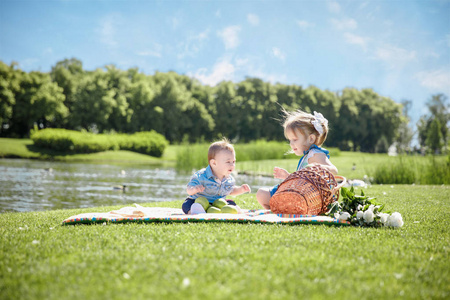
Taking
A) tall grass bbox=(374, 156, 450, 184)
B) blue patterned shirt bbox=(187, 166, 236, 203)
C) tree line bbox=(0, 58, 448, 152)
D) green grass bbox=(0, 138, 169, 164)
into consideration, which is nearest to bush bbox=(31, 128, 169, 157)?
green grass bbox=(0, 138, 169, 164)

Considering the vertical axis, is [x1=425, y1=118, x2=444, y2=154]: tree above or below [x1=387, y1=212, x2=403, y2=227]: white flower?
above

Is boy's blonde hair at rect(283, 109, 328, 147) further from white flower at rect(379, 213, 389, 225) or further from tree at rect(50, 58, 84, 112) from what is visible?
tree at rect(50, 58, 84, 112)

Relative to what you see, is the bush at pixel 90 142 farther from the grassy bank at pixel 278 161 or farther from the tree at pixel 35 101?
the tree at pixel 35 101

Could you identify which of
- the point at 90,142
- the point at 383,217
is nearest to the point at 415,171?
the point at 383,217

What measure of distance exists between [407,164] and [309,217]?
9.27m

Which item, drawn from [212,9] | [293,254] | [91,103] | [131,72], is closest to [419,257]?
[293,254]

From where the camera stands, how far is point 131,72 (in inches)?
1887

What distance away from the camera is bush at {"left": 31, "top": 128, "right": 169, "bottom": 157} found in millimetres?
30641

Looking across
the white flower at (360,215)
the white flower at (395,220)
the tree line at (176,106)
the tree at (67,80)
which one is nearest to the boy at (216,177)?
the white flower at (360,215)

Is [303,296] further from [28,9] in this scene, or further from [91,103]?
[28,9]

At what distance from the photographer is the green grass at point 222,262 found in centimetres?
189

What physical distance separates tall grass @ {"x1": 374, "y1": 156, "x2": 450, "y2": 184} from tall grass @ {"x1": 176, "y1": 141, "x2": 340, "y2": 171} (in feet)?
16.9

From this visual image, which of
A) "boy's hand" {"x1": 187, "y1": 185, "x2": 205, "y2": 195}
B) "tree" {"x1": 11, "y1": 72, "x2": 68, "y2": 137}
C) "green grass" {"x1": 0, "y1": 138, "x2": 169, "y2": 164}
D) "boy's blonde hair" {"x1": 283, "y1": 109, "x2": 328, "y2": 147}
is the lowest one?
"green grass" {"x1": 0, "y1": 138, "x2": 169, "y2": 164}

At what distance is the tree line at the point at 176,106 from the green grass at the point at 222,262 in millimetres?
33232
